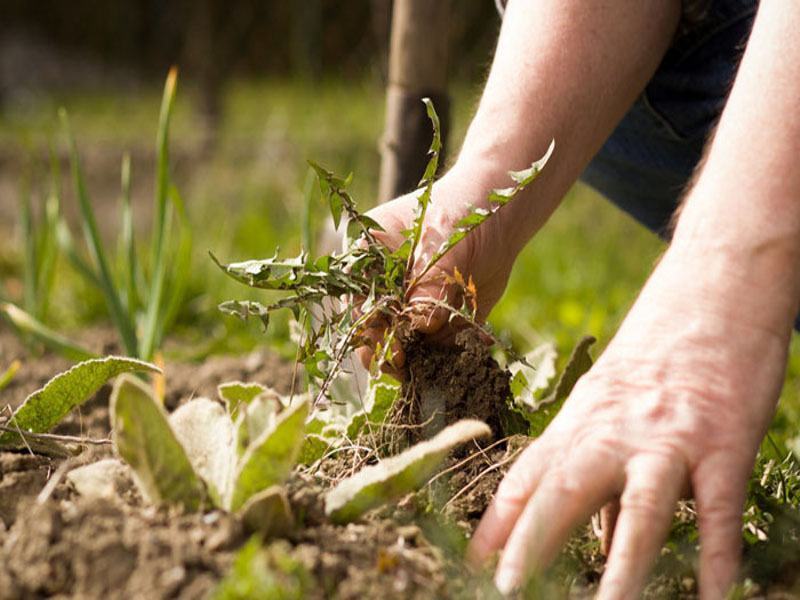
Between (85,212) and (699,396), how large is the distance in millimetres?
1604

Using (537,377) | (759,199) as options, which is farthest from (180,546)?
(537,377)

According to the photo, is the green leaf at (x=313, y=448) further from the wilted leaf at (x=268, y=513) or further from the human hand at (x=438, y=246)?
the wilted leaf at (x=268, y=513)

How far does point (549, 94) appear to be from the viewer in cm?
154

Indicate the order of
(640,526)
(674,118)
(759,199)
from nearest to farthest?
(640,526) → (759,199) → (674,118)

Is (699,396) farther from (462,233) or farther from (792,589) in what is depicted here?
(462,233)

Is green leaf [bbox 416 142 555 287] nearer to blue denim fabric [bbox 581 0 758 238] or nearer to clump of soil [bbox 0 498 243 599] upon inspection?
clump of soil [bbox 0 498 243 599]

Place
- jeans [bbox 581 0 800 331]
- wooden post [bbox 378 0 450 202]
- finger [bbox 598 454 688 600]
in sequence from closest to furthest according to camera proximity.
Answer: finger [bbox 598 454 688 600] → jeans [bbox 581 0 800 331] → wooden post [bbox 378 0 450 202]

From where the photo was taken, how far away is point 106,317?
320cm

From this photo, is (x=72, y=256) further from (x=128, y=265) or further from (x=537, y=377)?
(x=537, y=377)

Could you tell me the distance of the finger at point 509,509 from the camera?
1.02 m

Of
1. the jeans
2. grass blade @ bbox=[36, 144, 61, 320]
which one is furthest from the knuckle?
grass blade @ bbox=[36, 144, 61, 320]

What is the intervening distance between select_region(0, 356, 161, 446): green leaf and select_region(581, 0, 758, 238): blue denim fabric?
1.18m

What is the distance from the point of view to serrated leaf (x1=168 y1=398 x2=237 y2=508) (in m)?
1.07

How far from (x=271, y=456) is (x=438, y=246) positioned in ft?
1.41
